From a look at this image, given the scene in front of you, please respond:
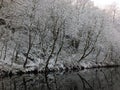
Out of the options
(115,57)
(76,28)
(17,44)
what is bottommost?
(115,57)

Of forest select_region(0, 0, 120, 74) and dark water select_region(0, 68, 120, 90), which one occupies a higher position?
forest select_region(0, 0, 120, 74)

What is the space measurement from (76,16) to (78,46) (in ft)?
35.1

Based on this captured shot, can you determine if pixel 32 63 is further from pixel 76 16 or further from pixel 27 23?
pixel 76 16

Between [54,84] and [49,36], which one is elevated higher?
[49,36]

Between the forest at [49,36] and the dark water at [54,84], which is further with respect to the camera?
the forest at [49,36]

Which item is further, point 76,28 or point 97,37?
point 97,37

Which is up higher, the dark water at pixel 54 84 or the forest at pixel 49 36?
the forest at pixel 49 36

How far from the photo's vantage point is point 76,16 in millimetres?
41469

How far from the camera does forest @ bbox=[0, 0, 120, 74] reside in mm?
30609

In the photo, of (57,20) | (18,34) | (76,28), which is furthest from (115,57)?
(18,34)

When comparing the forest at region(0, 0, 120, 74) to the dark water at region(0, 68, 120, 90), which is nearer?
the dark water at region(0, 68, 120, 90)

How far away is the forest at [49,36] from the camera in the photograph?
30.6 metres

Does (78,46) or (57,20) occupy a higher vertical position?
(57,20)

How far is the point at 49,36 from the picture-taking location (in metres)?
43.4
